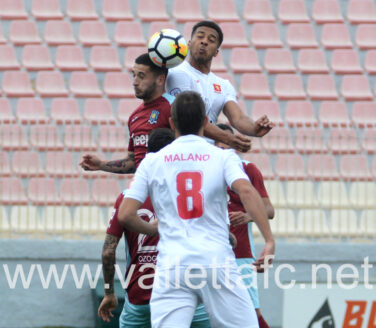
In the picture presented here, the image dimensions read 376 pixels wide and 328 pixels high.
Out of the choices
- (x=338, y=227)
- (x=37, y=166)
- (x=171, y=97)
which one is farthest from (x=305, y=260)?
(x=171, y=97)

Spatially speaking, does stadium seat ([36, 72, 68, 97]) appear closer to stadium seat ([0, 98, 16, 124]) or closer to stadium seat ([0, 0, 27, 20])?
stadium seat ([0, 98, 16, 124])

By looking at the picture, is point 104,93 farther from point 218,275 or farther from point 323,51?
point 218,275

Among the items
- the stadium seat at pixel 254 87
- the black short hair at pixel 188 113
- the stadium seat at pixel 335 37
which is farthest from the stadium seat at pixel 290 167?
the black short hair at pixel 188 113

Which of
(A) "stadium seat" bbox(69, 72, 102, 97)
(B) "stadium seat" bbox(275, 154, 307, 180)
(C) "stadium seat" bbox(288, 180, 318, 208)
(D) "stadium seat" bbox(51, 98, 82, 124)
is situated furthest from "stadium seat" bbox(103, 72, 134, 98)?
(C) "stadium seat" bbox(288, 180, 318, 208)

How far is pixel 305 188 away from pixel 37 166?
3040 mm

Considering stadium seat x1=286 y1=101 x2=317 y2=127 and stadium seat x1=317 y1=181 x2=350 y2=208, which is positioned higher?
stadium seat x1=286 y1=101 x2=317 y2=127

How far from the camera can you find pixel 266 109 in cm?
1078

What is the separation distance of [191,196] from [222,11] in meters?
7.66

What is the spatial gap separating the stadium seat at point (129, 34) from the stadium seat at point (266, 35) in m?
1.54

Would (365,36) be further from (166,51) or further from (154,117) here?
(154,117)

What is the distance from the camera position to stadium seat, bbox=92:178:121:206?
9398 millimetres

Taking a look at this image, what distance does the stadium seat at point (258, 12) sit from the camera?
453 inches

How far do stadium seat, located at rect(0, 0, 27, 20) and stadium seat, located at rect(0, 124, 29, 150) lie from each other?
249cm

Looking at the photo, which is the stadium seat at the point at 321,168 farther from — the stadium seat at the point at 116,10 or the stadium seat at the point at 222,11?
the stadium seat at the point at 116,10
